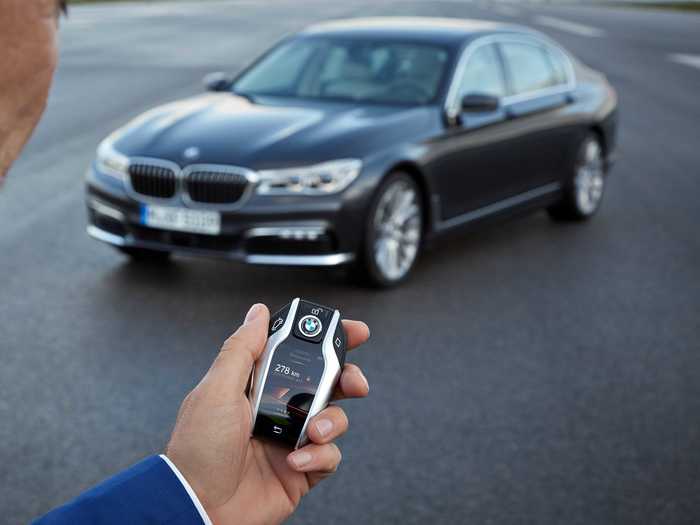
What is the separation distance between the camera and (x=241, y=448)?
193 centimetres

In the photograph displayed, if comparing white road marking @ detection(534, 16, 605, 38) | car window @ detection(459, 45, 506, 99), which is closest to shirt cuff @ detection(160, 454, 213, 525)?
car window @ detection(459, 45, 506, 99)

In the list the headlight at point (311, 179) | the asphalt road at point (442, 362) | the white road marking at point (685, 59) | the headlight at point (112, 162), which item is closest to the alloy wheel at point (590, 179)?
the asphalt road at point (442, 362)

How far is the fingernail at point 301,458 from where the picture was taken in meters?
1.98

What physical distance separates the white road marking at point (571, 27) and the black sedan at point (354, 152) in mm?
29346

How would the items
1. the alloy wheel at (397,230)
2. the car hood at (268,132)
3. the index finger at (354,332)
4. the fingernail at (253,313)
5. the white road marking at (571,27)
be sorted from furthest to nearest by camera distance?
the white road marking at (571,27) → the alloy wheel at (397,230) → the car hood at (268,132) → the index finger at (354,332) → the fingernail at (253,313)

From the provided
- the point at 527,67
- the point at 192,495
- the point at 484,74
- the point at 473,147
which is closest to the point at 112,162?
the point at 473,147

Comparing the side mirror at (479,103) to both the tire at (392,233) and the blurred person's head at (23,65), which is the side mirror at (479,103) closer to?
the tire at (392,233)

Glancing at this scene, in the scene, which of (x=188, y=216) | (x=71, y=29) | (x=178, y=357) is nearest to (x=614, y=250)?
(x=188, y=216)

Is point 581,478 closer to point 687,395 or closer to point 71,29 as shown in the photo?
point 687,395

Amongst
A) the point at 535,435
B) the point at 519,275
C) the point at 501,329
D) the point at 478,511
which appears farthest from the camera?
the point at 519,275

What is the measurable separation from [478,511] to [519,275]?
12.4 ft

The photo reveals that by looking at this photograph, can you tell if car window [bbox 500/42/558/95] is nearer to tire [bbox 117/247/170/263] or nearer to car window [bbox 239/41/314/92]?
car window [bbox 239/41/314/92]

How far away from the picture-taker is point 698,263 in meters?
8.47

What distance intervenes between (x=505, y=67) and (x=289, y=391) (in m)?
7.27
